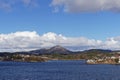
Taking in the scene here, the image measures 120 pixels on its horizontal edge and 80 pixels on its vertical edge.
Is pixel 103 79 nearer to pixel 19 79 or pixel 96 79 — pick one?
pixel 96 79

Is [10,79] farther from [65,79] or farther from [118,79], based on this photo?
[118,79]

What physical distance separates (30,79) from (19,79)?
12.6ft

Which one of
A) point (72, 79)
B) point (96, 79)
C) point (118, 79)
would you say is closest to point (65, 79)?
point (72, 79)

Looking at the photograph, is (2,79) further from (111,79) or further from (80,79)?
(111,79)

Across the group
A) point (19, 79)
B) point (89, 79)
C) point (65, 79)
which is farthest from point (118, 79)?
point (19, 79)

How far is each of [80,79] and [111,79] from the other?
10713 mm

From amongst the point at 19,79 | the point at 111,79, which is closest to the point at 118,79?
the point at 111,79

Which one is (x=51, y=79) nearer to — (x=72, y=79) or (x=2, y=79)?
(x=72, y=79)

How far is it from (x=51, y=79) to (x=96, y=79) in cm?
1604

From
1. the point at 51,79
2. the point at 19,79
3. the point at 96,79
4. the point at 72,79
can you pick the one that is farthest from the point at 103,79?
the point at 19,79

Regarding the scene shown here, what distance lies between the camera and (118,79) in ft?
389

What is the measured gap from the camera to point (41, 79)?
122 metres

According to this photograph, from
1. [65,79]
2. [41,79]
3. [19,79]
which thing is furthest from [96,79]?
[19,79]

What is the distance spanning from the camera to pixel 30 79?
12169 centimetres
